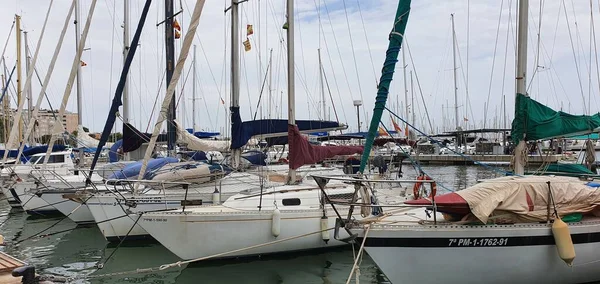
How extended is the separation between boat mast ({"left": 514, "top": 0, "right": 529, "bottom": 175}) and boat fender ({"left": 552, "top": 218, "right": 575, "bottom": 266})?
11.0 feet

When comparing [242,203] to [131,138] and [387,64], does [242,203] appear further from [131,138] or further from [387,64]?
[131,138]

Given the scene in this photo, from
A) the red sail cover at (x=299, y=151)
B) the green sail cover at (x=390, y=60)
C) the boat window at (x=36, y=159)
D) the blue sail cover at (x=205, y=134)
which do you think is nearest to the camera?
the green sail cover at (x=390, y=60)

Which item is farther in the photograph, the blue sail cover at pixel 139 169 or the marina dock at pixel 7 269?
the blue sail cover at pixel 139 169

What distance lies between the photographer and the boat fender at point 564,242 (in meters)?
8.36

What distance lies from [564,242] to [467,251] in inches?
64.0

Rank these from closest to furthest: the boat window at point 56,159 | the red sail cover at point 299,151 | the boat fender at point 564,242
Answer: the boat fender at point 564,242, the red sail cover at point 299,151, the boat window at point 56,159

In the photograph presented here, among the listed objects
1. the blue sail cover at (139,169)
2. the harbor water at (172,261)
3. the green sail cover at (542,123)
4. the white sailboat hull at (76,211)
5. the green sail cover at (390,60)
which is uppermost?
the green sail cover at (390,60)

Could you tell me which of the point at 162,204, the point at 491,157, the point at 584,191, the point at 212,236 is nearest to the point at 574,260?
the point at 584,191

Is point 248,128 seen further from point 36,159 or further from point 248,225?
point 36,159

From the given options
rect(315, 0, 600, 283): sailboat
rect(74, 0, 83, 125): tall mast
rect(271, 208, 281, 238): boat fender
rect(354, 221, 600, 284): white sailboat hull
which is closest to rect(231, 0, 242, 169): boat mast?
rect(271, 208, 281, 238): boat fender

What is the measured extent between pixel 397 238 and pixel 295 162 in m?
6.59

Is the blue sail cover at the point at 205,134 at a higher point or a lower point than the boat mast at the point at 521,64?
lower

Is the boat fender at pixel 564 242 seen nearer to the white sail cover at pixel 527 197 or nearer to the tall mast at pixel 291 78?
the white sail cover at pixel 527 197

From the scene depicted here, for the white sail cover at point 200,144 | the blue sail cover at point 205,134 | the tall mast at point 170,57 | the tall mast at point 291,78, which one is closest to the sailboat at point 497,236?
the tall mast at point 291,78
